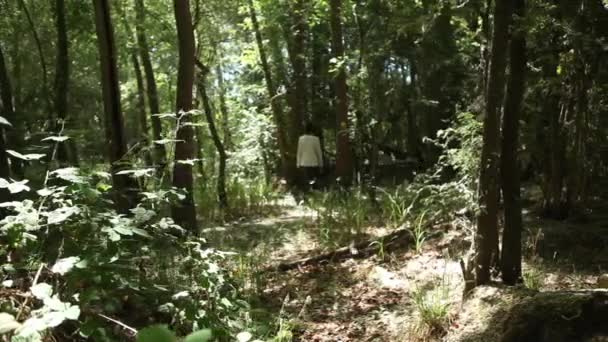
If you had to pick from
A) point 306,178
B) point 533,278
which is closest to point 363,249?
point 533,278

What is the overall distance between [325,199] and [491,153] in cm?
473

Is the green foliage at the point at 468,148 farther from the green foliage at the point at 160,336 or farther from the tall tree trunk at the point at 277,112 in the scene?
the tall tree trunk at the point at 277,112

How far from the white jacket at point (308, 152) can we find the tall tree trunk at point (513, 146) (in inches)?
279

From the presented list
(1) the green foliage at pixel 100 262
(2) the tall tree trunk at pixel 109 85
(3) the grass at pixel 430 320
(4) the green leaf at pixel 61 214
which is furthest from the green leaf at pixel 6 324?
(2) the tall tree trunk at pixel 109 85

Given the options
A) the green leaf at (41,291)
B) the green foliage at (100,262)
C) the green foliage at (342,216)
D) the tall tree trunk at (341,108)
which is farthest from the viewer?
the tall tree trunk at (341,108)

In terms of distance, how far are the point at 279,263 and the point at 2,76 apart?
4962 millimetres

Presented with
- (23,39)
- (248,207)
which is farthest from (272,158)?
(23,39)

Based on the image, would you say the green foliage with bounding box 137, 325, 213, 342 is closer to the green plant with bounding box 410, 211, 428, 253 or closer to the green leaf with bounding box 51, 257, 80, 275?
the green leaf with bounding box 51, 257, 80, 275

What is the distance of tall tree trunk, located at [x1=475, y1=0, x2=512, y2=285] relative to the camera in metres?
3.33

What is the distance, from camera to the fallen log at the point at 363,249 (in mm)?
5656

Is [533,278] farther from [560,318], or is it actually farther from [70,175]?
[70,175]

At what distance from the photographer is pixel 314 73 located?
13586 millimetres

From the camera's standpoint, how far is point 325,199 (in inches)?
316

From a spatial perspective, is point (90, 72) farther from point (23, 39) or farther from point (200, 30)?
point (200, 30)
